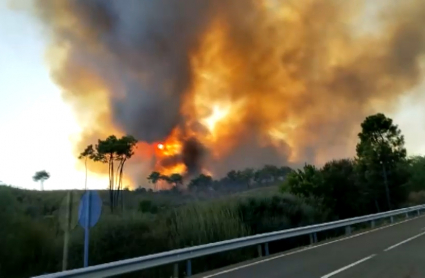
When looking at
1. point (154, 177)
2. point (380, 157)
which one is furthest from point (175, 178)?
point (380, 157)

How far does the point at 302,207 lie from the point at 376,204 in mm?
34308

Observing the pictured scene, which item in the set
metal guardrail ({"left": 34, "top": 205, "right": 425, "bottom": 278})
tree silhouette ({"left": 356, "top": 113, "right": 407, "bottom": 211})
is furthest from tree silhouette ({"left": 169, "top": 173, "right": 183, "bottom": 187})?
metal guardrail ({"left": 34, "top": 205, "right": 425, "bottom": 278})

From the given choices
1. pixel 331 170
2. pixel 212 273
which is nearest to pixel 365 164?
pixel 331 170

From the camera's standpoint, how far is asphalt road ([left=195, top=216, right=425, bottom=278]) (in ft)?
34.0

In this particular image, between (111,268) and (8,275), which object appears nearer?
(111,268)

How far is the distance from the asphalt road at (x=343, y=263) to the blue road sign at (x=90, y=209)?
10.1 ft

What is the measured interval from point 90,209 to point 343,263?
691cm

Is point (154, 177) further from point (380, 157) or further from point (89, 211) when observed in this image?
point (89, 211)

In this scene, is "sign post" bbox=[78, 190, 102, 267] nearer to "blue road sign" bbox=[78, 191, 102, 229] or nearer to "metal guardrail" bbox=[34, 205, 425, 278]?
"blue road sign" bbox=[78, 191, 102, 229]

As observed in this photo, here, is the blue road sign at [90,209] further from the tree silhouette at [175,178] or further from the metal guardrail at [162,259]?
the tree silhouette at [175,178]

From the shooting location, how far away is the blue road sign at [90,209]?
987cm

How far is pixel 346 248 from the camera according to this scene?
15.5 metres

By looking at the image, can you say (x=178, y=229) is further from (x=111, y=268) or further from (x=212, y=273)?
(x=111, y=268)

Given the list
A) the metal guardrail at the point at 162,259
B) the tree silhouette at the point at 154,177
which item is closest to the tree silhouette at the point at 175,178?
the tree silhouette at the point at 154,177
